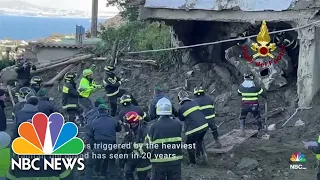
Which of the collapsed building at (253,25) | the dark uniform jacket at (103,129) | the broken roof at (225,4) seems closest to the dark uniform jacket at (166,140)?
the dark uniform jacket at (103,129)

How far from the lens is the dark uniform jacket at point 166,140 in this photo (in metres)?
9.61

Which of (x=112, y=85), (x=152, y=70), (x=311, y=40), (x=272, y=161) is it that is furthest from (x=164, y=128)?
(x=152, y=70)

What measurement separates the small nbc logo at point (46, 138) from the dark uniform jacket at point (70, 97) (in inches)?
140

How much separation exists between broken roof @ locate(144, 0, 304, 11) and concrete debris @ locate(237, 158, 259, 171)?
195 inches

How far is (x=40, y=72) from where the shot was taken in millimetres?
21453

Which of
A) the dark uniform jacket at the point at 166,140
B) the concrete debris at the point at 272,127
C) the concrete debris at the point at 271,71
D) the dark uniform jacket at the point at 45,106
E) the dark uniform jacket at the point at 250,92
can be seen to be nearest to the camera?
the dark uniform jacket at the point at 166,140

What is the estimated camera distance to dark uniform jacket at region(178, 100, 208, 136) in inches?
442

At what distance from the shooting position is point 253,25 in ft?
54.3

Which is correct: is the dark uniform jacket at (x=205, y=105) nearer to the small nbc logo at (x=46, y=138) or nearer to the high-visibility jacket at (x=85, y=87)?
the small nbc logo at (x=46, y=138)

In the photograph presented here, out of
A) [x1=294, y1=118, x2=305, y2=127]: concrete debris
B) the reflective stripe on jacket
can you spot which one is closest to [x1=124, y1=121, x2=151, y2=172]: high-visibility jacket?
the reflective stripe on jacket

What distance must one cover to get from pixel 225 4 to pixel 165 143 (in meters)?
7.59

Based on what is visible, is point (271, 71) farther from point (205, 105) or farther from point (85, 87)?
point (85, 87)

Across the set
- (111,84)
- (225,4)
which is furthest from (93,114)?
(225,4)
